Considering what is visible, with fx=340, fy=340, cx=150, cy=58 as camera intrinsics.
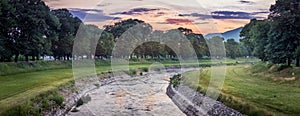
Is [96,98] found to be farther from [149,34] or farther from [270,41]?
[149,34]

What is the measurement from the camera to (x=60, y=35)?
8225 cm

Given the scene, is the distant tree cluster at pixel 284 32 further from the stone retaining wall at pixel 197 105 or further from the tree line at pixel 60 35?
the tree line at pixel 60 35

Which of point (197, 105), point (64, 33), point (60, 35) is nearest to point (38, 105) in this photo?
point (197, 105)

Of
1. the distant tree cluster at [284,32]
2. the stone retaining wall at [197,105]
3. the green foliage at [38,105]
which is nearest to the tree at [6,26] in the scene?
the green foliage at [38,105]

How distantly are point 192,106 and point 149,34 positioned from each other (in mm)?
98357

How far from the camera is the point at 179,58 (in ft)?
460

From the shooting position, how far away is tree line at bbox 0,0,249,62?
54.7 meters

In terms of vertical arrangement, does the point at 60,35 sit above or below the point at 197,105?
above

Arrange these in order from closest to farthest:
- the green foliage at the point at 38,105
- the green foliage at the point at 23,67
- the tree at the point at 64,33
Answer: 1. the green foliage at the point at 38,105
2. the green foliage at the point at 23,67
3. the tree at the point at 64,33

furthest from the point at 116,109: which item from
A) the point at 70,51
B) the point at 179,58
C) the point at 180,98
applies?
the point at 179,58

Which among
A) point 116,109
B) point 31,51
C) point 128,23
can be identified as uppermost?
point 128,23

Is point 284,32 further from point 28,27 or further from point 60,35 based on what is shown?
point 60,35

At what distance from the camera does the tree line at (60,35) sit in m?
54.7

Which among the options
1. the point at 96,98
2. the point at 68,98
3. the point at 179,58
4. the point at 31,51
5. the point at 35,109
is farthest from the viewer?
the point at 179,58
